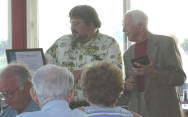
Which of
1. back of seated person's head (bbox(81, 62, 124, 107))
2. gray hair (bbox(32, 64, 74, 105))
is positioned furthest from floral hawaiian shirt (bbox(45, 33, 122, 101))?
gray hair (bbox(32, 64, 74, 105))

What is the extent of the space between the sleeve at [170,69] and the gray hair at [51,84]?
138 cm

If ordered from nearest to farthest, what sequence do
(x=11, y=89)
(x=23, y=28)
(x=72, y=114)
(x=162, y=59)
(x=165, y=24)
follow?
(x=72, y=114)
(x=11, y=89)
(x=162, y=59)
(x=165, y=24)
(x=23, y=28)

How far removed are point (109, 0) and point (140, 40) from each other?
76.5 inches

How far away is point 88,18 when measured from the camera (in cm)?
316

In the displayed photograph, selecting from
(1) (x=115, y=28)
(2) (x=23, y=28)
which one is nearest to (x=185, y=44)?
(1) (x=115, y=28)

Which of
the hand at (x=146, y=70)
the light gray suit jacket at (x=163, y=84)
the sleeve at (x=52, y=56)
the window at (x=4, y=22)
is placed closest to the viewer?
the hand at (x=146, y=70)

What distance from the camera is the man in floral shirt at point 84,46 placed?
10.3ft

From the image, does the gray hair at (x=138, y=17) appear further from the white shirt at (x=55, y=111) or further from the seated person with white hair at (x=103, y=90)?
the white shirt at (x=55, y=111)

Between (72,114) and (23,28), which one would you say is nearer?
(72,114)

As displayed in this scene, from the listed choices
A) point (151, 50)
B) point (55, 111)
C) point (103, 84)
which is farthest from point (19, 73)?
point (151, 50)

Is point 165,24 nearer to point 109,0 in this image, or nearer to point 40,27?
point 109,0

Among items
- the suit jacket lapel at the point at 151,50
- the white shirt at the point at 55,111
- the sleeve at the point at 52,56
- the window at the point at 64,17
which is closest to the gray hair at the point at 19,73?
the white shirt at the point at 55,111

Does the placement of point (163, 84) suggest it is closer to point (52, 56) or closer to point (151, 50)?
point (151, 50)

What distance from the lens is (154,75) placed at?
2.98 metres
